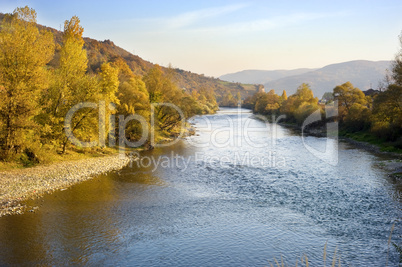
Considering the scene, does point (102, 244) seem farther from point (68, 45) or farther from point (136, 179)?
point (68, 45)

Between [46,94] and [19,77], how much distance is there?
17.7ft

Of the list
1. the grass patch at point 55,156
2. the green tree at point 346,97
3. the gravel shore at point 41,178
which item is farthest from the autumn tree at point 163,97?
the green tree at point 346,97

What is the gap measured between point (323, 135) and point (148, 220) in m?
56.4

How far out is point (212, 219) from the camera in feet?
68.4

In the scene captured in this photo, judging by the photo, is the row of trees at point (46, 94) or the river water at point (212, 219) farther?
the row of trees at point (46, 94)

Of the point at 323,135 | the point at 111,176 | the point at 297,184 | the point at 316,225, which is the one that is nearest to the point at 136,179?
the point at 111,176

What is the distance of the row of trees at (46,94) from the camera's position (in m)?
28.0

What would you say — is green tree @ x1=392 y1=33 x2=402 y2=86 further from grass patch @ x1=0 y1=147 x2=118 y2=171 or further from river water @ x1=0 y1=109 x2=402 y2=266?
grass patch @ x1=0 y1=147 x2=118 y2=171

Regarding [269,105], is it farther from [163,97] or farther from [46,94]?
[46,94]

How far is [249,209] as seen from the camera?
2270cm

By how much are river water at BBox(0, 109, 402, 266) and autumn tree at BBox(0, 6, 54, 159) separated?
24.5 feet

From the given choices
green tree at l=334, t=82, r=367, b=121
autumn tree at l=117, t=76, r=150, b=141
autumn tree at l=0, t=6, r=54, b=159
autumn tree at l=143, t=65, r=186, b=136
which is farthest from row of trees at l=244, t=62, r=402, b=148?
autumn tree at l=0, t=6, r=54, b=159

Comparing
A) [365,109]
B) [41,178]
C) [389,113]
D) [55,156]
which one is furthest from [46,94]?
[365,109]

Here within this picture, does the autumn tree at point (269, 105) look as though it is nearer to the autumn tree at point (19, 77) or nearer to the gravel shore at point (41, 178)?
the gravel shore at point (41, 178)
